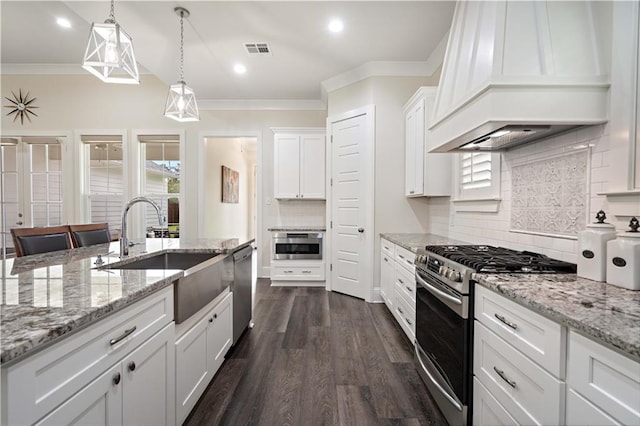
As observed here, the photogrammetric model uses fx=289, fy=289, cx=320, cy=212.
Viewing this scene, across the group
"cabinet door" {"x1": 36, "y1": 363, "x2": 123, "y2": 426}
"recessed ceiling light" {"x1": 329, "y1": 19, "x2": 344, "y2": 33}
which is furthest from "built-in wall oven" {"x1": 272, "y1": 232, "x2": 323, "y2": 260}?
"cabinet door" {"x1": 36, "y1": 363, "x2": 123, "y2": 426}

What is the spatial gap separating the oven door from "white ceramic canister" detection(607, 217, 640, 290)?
22.4 inches

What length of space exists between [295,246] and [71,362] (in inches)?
145

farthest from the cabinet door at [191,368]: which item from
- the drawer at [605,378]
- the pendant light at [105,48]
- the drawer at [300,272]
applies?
the drawer at [300,272]

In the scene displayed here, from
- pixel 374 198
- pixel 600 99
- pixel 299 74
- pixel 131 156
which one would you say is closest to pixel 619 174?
pixel 600 99

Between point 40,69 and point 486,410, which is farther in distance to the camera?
point 40,69

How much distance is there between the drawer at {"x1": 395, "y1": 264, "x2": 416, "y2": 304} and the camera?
94.7 inches

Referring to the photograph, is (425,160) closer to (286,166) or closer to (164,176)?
(286,166)

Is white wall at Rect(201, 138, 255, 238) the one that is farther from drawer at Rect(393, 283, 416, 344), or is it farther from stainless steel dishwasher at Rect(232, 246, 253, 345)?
drawer at Rect(393, 283, 416, 344)

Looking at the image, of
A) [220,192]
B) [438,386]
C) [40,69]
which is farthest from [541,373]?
[40,69]

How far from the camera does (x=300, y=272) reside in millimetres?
4496

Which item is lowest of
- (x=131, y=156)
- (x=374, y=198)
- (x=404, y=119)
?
(x=374, y=198)

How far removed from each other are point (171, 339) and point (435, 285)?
1.47m

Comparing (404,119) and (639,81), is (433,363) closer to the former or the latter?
(639,81)

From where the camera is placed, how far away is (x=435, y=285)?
5.65ft
